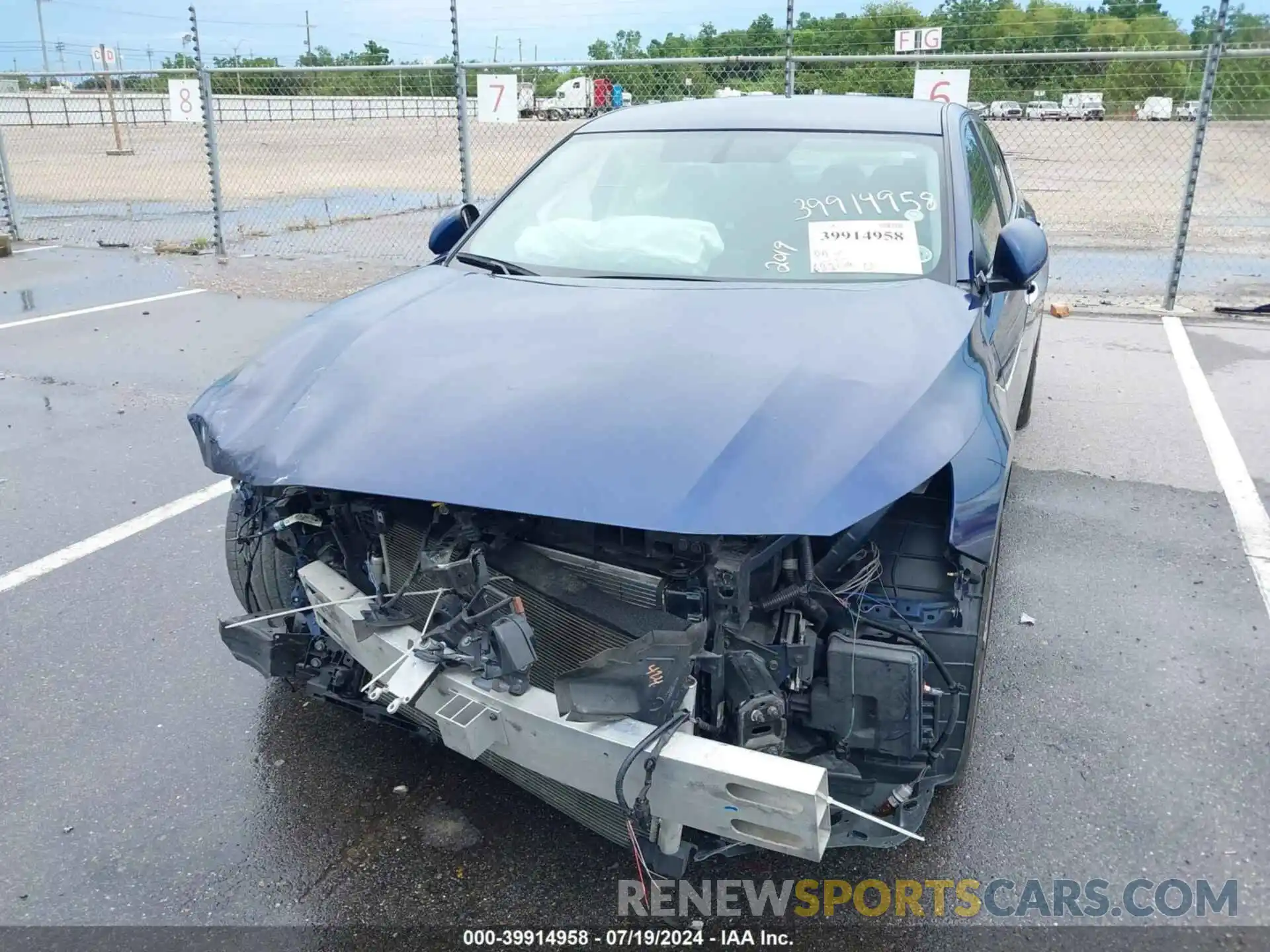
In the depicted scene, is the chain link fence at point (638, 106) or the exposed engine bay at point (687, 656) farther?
the chain link fence at point (638, 106)

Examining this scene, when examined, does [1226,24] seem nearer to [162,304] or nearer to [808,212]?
[808,212]

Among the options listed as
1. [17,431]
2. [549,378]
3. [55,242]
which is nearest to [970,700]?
[549,378]

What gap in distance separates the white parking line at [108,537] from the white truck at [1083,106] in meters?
10.3

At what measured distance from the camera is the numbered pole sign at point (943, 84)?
9.12 metres

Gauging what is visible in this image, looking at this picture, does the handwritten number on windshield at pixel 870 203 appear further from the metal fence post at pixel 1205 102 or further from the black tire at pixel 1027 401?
the metal fence post at pixel 1205 102

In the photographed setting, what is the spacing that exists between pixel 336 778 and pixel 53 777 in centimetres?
80

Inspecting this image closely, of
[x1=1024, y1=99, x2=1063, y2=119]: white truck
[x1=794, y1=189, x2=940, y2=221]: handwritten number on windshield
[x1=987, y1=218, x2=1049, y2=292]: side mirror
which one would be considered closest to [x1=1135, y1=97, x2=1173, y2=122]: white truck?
[x1=1024, y1=99, x2=1063, y2=119]: white truck

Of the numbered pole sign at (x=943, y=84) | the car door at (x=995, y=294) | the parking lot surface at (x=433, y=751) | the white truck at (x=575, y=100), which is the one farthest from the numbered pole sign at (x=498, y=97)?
the car door at (x=995, y=294)

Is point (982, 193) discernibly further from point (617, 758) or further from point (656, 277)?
point (617, 758)

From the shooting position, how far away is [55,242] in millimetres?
12289

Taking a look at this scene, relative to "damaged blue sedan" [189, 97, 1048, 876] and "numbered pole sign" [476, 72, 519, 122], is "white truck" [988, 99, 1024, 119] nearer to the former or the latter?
"numbered pole sign" [476, 72, 519, 122]

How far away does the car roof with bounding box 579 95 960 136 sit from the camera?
150 inches

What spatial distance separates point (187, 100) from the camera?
11.3 metres

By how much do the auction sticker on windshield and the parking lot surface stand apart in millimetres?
1419
